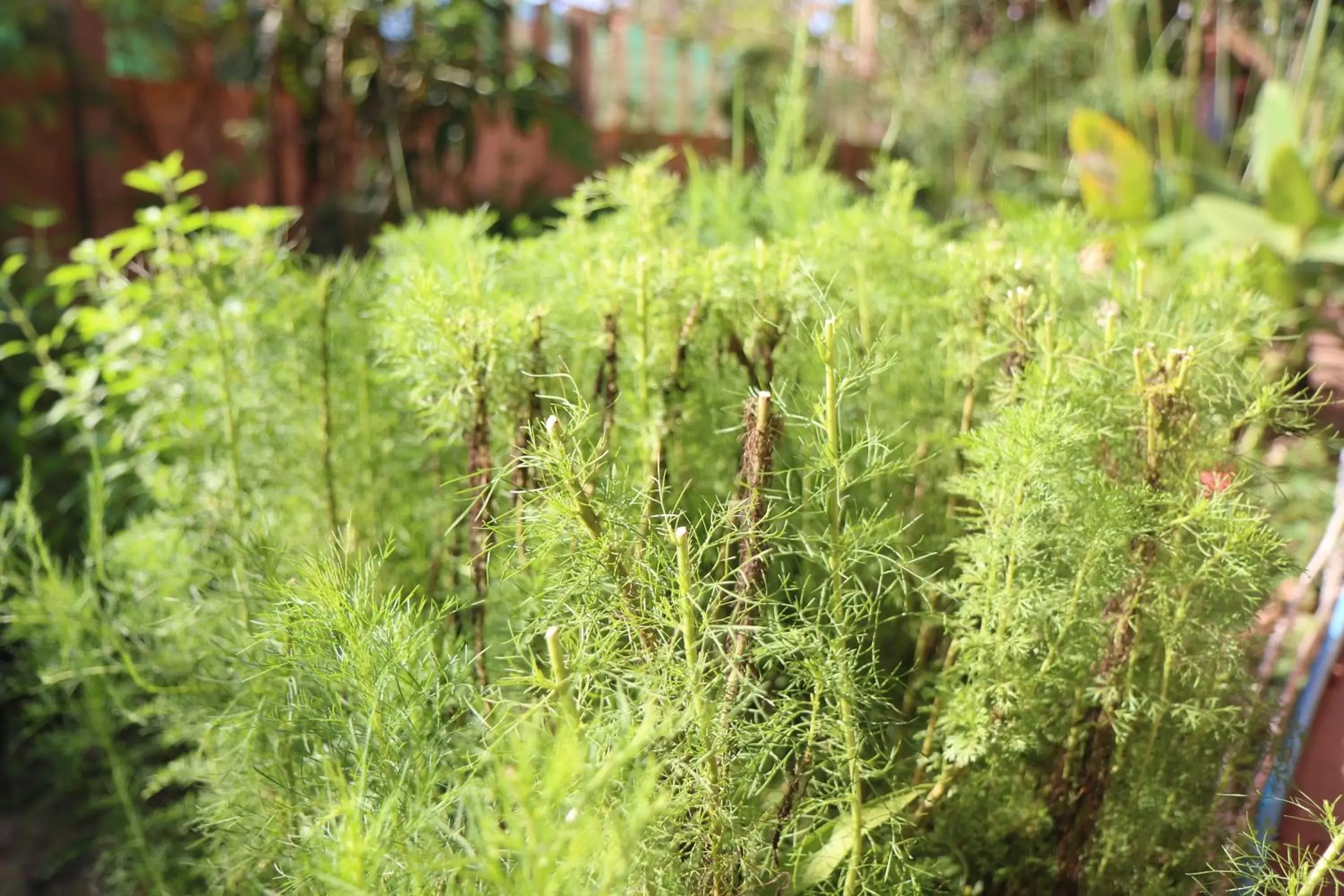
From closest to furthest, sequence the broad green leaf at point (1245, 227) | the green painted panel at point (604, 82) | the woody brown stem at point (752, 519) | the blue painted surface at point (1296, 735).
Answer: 1. the woody brown stem at point (752, 519)
2. the blue painted surface at point (1296, 735)
3. the broad green leaf at point (1245, 227)
4. the green painted panel at point (604, 82)

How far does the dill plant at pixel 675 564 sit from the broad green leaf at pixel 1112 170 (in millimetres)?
1079

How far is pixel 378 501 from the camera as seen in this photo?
957 millimetres

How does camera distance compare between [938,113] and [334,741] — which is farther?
[938,113]

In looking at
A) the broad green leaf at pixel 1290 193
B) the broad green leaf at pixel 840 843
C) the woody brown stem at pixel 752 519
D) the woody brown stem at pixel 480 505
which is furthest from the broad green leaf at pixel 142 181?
the broad green leaf at pixel 1290 193

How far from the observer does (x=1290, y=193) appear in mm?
1758

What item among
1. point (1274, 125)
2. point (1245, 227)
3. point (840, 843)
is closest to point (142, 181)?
point (840, 843)

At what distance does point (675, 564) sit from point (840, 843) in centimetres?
21

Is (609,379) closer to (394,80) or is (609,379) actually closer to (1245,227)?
(1245,227)

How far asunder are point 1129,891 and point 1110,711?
0.15 metres

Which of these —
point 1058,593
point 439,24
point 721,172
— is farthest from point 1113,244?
point 439,24

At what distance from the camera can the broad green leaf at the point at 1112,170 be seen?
2020 millimetres

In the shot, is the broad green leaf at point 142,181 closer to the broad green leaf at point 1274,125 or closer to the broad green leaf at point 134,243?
the broad green leaf at point 134,243

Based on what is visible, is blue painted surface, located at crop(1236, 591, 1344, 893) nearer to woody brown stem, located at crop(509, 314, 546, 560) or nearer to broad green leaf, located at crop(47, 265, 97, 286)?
woody brown stem, located at crop(509, 314, 546, 560)

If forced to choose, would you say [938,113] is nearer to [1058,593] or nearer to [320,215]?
[320,215]
